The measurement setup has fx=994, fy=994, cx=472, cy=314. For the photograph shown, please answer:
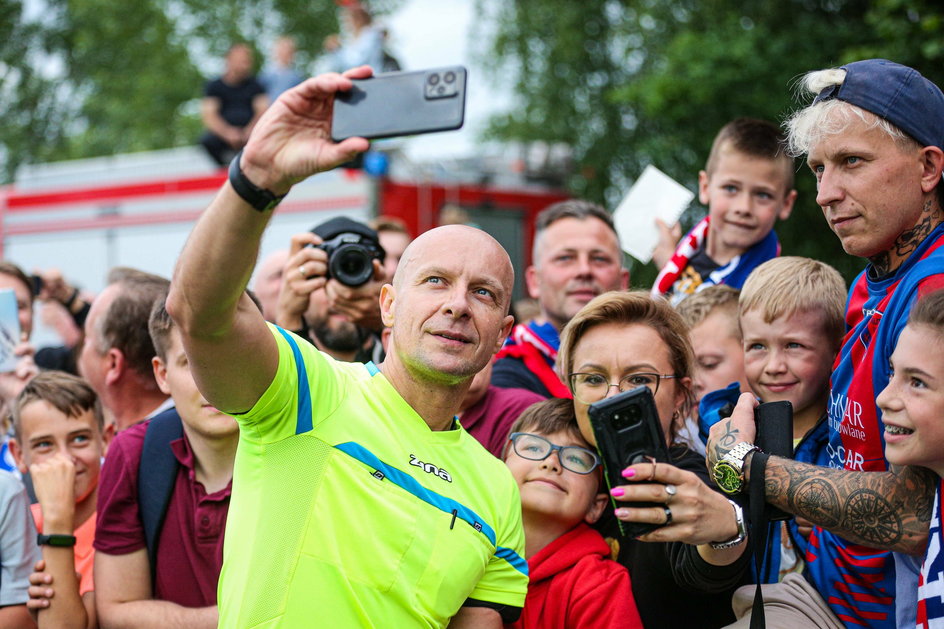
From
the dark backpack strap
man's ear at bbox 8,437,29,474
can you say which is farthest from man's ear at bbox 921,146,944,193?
man's ear at bbox 8,437,29,474

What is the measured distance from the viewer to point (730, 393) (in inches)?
127

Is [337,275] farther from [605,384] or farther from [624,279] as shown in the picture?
[624,279]

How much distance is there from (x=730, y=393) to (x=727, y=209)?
4.71 ft

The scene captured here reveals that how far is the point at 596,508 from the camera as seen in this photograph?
3240mm

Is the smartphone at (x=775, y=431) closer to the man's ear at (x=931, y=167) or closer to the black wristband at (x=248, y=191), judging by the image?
the man's ear at (x=931, y=167)

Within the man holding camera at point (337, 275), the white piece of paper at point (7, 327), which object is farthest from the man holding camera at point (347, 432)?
the white piece of paper at point (7, 327)

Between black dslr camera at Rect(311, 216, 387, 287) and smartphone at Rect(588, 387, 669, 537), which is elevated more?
black dslr camera at Rect(311, 216, 387, 287)

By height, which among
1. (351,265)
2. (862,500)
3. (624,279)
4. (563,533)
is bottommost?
(563,533)

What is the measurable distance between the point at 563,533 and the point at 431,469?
0.78 meters

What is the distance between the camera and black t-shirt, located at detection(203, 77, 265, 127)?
1161 cm

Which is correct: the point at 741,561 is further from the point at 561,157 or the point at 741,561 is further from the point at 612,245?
the point at 561,157

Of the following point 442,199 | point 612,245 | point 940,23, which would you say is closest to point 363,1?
point 442,199

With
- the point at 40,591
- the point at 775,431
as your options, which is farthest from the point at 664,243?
the point at 40,591

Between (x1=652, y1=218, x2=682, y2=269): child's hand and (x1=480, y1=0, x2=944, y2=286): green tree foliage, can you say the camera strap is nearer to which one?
(x1=652, y1=218, x2=682, y2=269): child's hand
